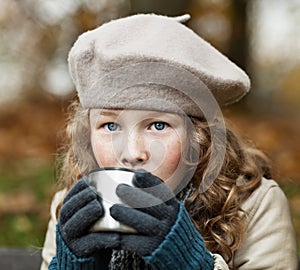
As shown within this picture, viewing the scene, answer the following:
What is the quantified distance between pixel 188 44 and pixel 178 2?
3785mm

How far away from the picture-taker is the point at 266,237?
2.28 metres

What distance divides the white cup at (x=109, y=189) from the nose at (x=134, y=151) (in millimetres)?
133

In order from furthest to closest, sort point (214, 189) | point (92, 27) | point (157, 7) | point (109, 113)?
point (92, 27) → point (157, 7) → point (214, 189) → point (109, 113)

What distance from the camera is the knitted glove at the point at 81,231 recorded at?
5.83ft

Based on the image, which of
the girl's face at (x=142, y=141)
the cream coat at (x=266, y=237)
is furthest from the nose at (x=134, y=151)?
the cream coat at (x=266, y=237)

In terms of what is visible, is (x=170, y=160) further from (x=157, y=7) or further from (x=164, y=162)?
(x=157, y=7)

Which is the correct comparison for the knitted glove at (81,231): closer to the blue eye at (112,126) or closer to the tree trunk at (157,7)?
the blue eye at (112,126)

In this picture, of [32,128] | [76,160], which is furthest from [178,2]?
[76,160]

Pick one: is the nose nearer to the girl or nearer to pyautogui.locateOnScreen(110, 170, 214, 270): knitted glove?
the girl

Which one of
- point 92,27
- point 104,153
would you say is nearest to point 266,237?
point 104,153

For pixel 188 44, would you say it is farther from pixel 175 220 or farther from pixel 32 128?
pixel 32 128

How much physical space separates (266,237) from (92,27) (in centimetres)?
468

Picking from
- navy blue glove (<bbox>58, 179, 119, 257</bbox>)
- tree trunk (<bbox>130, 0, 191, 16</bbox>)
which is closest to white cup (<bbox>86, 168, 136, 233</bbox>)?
navy blue glove (<bbox>58, 179, 119, 257</bbox>)

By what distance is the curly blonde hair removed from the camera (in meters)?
2.16
